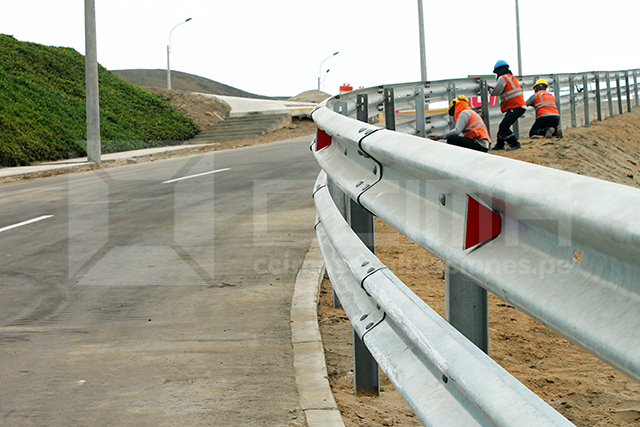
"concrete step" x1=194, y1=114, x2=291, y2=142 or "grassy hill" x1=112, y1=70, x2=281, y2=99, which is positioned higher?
"grassy hill" x1=112, y1=70, x2=281, y2=99

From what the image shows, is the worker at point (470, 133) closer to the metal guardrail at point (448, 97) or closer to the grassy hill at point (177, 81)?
the metal guardrail at point (448, 97)

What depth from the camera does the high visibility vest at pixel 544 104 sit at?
560 inches

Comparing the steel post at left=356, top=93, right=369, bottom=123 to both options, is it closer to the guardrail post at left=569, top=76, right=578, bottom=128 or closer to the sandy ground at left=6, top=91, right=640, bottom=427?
the sandy ground at left=6, top=91, right=640, bottom=427

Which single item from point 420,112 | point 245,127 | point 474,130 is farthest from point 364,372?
point 245,127

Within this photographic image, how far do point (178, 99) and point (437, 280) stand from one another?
1191 inches

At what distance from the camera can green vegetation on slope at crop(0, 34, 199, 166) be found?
2034 cm

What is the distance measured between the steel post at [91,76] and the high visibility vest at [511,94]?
11.5 m

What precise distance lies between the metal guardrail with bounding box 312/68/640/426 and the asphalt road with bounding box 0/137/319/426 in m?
1.17

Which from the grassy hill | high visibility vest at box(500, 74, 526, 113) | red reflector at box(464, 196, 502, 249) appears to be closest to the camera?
red reflector at box(464, 196, 502, 249)

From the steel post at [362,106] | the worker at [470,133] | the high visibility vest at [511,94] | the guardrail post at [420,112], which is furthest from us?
the high visibility vest at [511,94]

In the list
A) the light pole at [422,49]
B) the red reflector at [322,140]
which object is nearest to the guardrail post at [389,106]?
the red reflector at [322,140]

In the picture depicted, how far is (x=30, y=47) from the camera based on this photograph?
2894 cm

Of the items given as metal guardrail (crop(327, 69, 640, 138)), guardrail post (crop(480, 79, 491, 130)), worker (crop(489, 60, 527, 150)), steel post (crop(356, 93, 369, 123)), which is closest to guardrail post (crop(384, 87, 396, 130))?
metal guardrail (crop(327, 69, 640, 138))

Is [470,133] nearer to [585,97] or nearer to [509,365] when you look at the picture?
[509,365]
